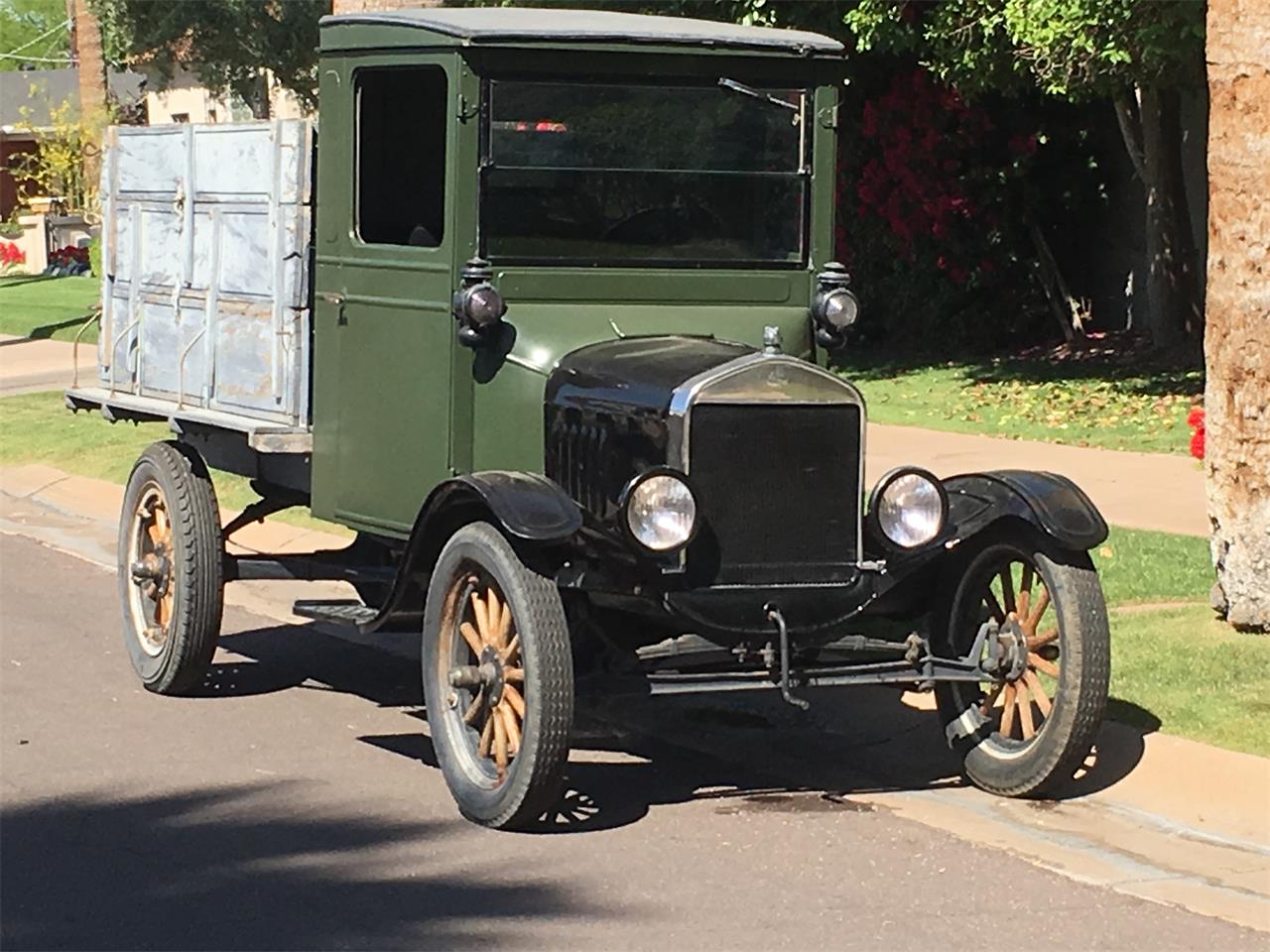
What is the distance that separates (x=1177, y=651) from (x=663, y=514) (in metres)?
2.93

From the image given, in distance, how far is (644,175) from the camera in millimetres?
7574

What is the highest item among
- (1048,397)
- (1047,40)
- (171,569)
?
(1047,40)

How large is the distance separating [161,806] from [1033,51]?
11169 millimetres

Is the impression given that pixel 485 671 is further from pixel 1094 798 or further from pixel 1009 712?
pixel 1094 798

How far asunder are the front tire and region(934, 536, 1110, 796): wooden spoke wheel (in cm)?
159

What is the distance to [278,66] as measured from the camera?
3309 centimetres

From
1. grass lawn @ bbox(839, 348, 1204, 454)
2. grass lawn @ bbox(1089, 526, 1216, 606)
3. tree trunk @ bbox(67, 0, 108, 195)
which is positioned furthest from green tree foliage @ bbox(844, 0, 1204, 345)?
tree trunk @ bbox(67, 0, 108, 195)

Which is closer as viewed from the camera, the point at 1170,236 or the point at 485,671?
the point at 485,671

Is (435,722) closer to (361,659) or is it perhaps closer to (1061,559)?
(1061,559)

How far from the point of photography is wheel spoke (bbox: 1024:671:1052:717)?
707 cm

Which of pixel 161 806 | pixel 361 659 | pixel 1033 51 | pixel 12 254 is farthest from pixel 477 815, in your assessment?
pixel 12 254

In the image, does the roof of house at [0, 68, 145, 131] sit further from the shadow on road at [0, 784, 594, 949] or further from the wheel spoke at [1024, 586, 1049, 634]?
the wheel spoke at [1024, 586, 1049, 634]

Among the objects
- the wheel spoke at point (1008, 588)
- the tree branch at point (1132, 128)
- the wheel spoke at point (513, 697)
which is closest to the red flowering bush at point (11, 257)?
the tree branch at point (1132, 128)

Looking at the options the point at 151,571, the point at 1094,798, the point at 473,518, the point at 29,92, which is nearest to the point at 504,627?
the point at 473,518
